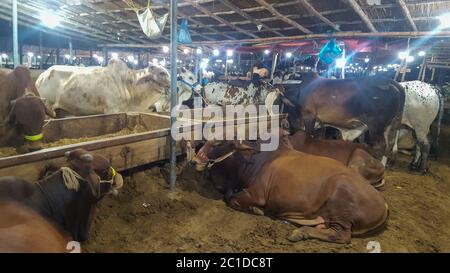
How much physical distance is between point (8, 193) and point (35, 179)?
0.50 metres

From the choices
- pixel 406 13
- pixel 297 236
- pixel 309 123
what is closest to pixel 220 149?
pixel 297 236

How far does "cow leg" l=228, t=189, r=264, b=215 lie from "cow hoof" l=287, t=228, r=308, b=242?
1.96 ft

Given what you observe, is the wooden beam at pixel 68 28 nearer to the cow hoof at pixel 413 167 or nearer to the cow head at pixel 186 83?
the cow head at pixel 186 83

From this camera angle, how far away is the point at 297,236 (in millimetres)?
3332

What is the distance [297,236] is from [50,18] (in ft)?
37.6

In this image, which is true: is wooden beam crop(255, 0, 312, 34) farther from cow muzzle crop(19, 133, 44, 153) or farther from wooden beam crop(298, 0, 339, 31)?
cow muzzle crop(19, 133, 44, 153)

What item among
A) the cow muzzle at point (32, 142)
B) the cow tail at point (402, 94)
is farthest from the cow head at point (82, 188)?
the cow tail at point (402, 94)

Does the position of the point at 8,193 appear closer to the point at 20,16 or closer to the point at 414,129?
the point at 414,129

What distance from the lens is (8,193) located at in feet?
7.61

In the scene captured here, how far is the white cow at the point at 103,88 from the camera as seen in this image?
624 centimetres

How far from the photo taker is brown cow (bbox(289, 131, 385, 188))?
15.8 ft

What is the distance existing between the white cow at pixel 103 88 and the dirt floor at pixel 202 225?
2576mm

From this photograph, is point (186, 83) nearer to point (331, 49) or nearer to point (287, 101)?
point (287, 101)
